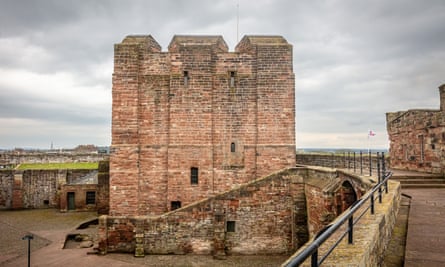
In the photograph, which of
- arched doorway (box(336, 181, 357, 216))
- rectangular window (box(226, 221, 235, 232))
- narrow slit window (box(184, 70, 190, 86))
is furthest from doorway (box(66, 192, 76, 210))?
arched doorway (box(336, 181, 357, 216))

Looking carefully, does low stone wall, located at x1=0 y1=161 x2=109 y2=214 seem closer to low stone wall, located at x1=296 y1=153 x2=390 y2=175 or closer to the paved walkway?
low stone wall, located at x1=296 y1=153 x2=390 y2=175

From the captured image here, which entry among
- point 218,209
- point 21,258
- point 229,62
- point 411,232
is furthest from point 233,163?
point 411,232

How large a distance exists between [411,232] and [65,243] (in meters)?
16.2

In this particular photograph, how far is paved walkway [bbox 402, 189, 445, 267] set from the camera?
4.37 metres

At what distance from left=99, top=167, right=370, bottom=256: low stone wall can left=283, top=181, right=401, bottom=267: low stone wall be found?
7386mm

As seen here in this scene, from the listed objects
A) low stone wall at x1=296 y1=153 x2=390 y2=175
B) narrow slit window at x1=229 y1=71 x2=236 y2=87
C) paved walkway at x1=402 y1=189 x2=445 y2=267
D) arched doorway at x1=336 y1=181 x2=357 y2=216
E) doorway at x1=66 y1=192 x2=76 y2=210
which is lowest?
doorway at x1=66 y1=192 x2=76 y2=210

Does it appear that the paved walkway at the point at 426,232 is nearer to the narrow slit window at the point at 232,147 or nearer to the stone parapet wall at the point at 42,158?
the narrow slit window at the point at 232,147

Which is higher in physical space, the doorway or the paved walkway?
the paved walkway

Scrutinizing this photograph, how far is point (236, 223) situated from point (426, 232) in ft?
32.1

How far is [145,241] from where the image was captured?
13844 millimetres

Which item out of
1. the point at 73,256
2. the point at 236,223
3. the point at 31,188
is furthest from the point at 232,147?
the point at 31,188

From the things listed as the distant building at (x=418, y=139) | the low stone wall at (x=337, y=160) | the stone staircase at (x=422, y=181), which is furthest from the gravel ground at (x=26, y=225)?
the distant building at (x=418, y=139)

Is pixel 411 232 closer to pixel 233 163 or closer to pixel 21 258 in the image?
pixel 233 163

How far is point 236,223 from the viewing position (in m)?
14.7
